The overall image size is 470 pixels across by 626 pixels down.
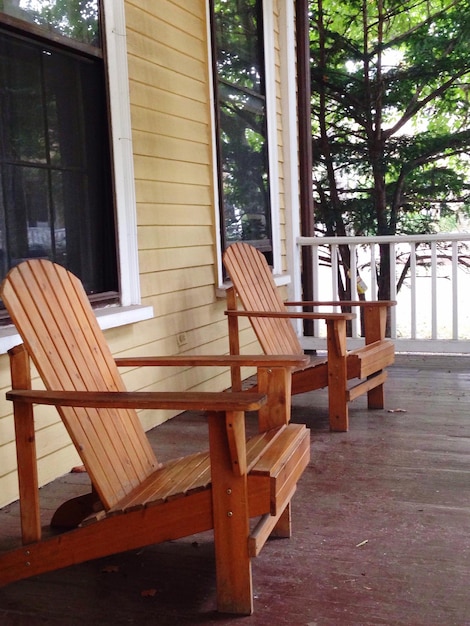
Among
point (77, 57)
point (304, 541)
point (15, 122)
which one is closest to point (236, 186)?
point (77, 57)

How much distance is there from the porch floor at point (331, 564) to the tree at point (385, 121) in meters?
7.48

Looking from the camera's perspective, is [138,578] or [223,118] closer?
[138,578]

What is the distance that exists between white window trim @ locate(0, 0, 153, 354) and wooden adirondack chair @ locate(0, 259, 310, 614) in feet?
3.28

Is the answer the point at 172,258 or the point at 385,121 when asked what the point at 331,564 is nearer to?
the point at 172,258

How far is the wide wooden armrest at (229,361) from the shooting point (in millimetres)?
2294

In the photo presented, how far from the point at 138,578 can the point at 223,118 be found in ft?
11.3

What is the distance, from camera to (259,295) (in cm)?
429

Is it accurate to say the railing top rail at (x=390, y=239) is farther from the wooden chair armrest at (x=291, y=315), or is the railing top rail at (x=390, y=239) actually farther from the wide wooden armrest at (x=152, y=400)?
the wide wooden armrest at (x=152, y=400)

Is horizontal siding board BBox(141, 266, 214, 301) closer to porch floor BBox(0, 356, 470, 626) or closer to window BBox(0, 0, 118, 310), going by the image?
window BBox(0, 0, 118, 310)

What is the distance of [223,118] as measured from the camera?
489 cm

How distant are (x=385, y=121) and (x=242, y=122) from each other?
19.2ft

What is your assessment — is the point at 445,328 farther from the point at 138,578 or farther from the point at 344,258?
the point at 138,578

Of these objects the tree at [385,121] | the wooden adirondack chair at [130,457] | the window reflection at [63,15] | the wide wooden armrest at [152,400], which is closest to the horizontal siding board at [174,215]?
the window reflection at [63,15]

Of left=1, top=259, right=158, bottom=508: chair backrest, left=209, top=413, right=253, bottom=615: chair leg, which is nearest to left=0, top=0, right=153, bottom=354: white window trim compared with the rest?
left=1, top=259, right=158, bottom=508: chair backrest
